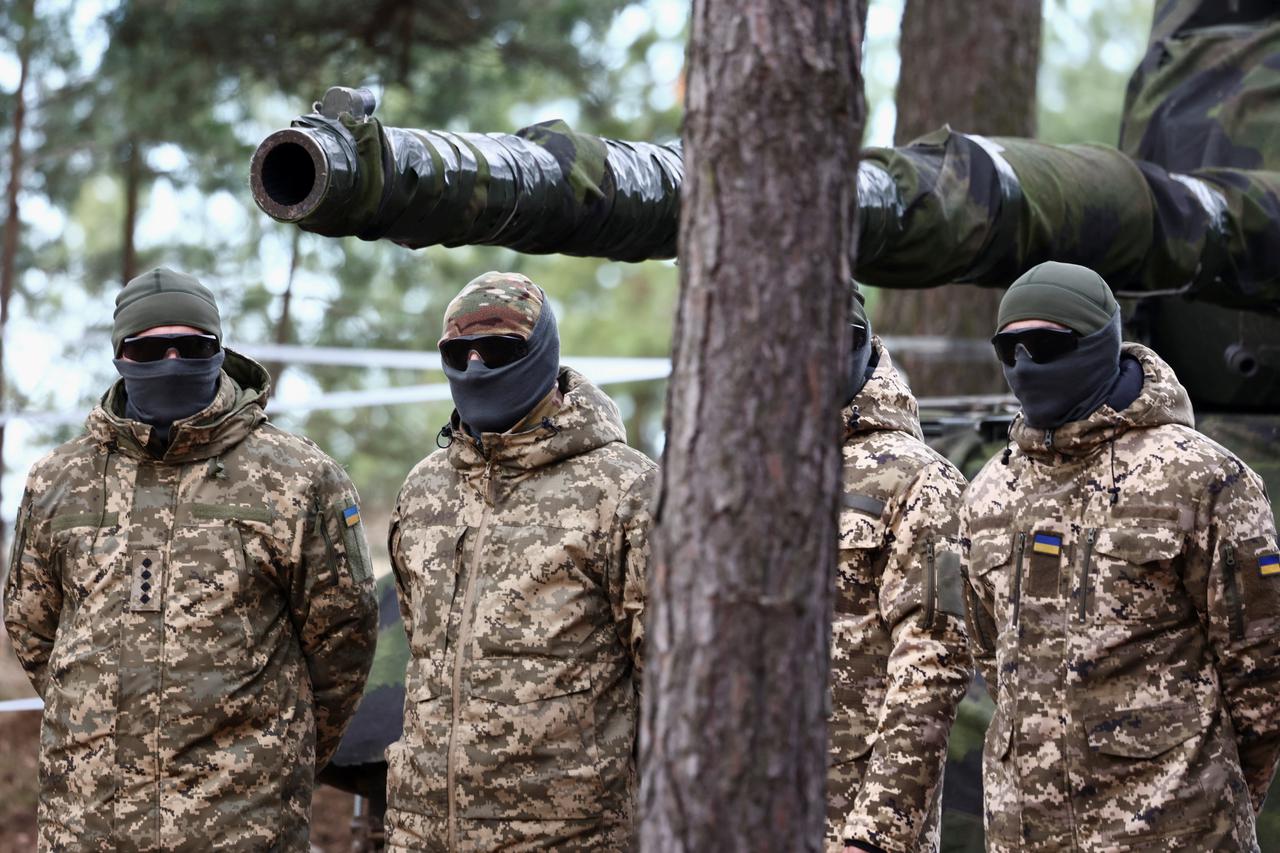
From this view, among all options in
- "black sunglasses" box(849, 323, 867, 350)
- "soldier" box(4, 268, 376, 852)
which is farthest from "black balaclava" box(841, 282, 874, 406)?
"soldier" box(4, 268, 376, 852)

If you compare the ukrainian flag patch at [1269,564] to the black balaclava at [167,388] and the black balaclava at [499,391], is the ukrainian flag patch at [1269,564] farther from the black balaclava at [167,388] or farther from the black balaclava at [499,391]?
the black balaclava at [167,388]

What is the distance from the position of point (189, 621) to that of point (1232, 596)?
2.50m

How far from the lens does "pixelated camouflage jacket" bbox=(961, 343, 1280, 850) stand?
4043mm

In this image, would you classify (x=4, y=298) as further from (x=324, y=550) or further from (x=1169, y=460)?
(x=1169, y=460)

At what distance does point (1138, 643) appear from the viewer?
412 centimetres

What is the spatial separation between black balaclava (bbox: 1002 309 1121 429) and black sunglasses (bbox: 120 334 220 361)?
2.08 metres

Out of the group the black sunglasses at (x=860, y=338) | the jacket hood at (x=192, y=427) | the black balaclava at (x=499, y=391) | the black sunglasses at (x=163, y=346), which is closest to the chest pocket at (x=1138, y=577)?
the black sunglasses at (x=860, y=338)

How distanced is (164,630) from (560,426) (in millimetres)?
1135

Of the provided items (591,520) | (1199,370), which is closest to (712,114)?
(591,520)

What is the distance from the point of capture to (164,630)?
4.67m

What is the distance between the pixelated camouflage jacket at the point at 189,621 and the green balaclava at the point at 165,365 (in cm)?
7

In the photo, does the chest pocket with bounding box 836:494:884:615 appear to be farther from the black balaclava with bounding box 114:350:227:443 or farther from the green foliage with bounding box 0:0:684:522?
the green foliage with bounding box 0:0:684:522

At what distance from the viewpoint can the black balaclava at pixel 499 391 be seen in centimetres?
448

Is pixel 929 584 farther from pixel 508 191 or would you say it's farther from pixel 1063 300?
pixel 508 191
